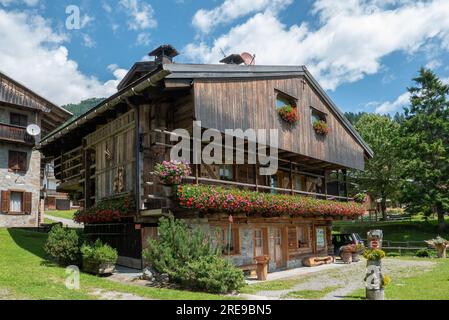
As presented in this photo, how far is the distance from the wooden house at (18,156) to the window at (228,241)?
20.5m

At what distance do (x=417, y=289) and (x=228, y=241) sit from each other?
761 centimetres

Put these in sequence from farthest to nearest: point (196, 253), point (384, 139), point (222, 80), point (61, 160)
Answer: point (384, 139)
point (61, 160)
point (222, 80)
point (196, 253)

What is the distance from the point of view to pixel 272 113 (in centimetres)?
1925

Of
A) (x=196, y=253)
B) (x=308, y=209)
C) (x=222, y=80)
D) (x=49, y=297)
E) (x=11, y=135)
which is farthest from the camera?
(x=11, y=135)

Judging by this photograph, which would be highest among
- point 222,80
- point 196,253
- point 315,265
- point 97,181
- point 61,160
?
point 222,80

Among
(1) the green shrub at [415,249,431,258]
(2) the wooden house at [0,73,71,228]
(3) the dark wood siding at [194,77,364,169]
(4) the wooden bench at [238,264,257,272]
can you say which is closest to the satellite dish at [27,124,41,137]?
(2) the wooden house at [0,73,71,228]

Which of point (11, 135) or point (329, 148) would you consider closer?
point (329, 148)

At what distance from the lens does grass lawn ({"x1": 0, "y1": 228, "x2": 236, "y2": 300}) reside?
33.8ft

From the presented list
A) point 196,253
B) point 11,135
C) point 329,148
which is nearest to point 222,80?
point 196,253

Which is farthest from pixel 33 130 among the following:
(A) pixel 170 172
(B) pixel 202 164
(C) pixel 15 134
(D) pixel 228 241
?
(A) pixel 170 172

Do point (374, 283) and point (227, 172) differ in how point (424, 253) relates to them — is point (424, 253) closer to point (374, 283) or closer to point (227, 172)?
point (227, 172)
